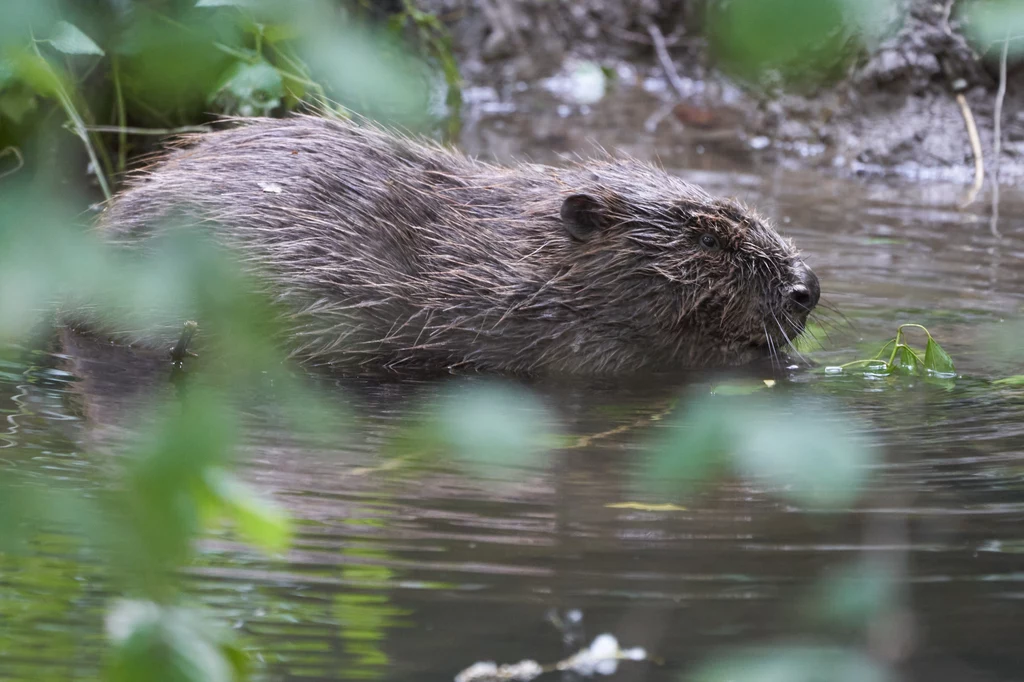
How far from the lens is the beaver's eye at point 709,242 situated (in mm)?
4156

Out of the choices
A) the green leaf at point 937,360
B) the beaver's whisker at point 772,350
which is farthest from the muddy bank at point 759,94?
the green leaf at point 937,360

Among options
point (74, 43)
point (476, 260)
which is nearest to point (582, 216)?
point (476, 260)

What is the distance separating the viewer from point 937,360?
3.77 m

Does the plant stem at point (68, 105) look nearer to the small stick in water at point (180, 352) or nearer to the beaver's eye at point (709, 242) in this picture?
the small stick in water at point (180, 352)

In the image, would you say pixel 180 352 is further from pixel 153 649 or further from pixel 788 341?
A: pixel 153 649

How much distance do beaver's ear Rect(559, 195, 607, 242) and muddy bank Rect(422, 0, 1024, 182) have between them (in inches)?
84.7

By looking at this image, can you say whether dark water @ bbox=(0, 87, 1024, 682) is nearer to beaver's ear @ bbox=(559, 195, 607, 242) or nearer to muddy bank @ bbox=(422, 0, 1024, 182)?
beaver's ear @ bbox=(559, 195, 607, 242)

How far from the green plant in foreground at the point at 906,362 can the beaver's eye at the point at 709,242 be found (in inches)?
21.9

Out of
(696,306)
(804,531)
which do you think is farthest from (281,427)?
(696,306)

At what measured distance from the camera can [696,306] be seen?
413 cm

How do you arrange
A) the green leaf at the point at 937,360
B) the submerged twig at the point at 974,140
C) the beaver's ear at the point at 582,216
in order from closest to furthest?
1. the green leaf at the point at 937,360
2. the beaver's ear at the point at 582,216
3. the submerged twig at the point at 974,140

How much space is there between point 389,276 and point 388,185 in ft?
1.04

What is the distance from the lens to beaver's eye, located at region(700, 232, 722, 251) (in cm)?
416

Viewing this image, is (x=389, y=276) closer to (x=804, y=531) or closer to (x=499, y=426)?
(x=804, y=531)
